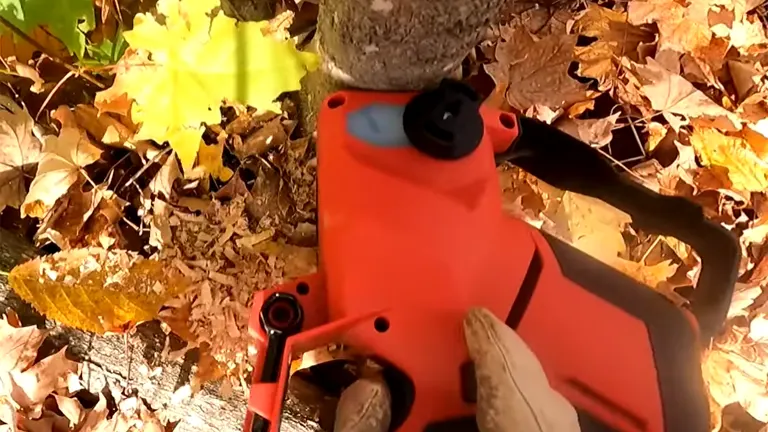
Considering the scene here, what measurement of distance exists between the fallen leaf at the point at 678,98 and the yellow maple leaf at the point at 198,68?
599 millimetres

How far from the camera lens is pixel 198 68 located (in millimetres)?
994

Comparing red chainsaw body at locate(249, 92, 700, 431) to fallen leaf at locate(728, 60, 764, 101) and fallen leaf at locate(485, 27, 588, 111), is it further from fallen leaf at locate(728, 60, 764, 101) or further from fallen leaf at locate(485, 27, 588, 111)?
fallen leaf at locate(728, 60, 764, 101)

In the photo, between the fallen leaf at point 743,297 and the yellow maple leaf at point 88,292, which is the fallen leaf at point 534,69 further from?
the yellow maple leaf at point 88,292

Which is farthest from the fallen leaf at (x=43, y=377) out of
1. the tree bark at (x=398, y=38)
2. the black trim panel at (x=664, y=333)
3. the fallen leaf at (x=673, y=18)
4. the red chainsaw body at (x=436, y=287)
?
the fallen leaf at (x=673, y=18)

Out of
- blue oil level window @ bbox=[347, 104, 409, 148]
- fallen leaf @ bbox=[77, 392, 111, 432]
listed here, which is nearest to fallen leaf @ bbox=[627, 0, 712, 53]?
blue oil level window @ bbox=[347, 104, 409, 148]

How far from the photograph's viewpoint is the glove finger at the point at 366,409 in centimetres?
80

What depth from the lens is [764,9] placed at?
141cm

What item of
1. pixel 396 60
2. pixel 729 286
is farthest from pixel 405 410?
pixel 729 286

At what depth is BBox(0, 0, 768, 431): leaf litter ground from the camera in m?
1.04

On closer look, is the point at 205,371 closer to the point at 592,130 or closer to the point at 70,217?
the point at 70,217

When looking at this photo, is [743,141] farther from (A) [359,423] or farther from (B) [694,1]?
(A) [359,423]

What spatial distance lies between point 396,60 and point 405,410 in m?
0.35

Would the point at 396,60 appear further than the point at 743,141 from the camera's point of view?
No

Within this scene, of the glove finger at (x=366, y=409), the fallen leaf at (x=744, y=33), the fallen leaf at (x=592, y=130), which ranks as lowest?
the fallen leaf at (x=592, y=130)
